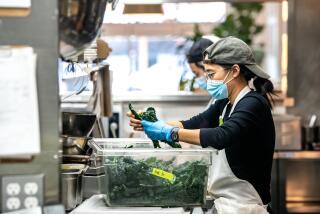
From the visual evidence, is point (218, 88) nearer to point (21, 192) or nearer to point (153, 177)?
point (153, 177)

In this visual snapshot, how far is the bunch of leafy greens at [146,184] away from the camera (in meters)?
2.34

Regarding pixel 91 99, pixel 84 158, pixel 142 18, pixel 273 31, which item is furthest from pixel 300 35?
pixel 273 31

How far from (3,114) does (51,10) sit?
320 mm

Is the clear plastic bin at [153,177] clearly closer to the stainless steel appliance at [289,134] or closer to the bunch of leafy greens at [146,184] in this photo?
the bunch of leafy greens at [146,184]

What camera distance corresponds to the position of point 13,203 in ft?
5.40

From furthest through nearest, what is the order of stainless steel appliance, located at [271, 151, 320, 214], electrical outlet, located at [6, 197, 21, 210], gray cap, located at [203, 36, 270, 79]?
stainless steel appliance, located at [271, 151, 320, 214], gray cap, located at [203, 36, 270, 79], electrical outlet, located at [6, 197, 21, 210]

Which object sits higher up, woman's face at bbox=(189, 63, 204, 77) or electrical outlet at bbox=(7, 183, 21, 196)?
woman's face at bbox=(189, 63, 204, 77)

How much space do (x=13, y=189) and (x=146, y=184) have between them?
79cm

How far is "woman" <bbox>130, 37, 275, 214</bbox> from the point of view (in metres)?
2.64

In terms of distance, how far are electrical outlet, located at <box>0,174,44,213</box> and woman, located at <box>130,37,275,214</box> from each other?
40.9 inches

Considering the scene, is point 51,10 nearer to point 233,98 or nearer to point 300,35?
point 233,98

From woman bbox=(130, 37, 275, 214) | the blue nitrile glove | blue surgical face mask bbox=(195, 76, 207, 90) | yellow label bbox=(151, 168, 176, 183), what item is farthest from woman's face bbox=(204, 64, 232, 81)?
blue surgical face mask bbox=(195, 76, 207, 90)

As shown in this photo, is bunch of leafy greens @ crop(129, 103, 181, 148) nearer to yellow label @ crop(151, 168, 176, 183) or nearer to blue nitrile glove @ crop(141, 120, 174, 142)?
blue nitrile glove @ crop(141, 120, 174, 142)

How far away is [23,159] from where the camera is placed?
1676 mm
